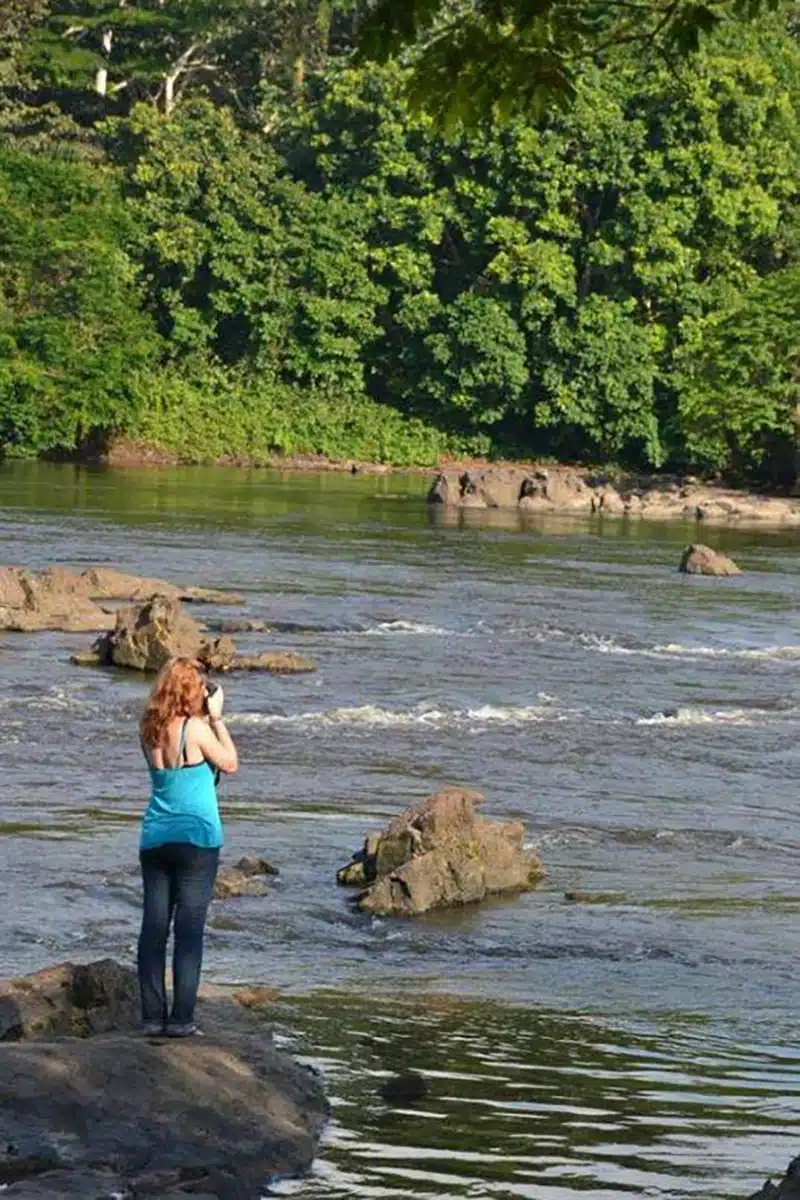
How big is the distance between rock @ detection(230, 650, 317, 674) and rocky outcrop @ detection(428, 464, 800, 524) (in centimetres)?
2895

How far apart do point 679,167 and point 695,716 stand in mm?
45926

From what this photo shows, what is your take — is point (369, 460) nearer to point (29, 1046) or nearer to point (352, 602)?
point (352, 602)

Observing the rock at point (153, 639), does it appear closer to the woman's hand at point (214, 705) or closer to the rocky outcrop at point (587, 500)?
the woman's hand at point (214, 705)

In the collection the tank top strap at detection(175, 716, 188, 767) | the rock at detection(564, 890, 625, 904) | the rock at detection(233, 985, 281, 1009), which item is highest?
the tank top strap at detection(175, 716, 188, 767)

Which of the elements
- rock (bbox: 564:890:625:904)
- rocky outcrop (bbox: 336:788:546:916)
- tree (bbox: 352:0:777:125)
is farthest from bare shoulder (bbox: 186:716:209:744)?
rock (bbox: 564:890:625:904)

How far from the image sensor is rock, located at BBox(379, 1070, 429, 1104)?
1036cm

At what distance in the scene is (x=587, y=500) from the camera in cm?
5809

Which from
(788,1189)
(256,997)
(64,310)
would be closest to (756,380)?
(64,310)

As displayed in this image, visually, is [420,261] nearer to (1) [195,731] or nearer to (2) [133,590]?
(2) [133,590]

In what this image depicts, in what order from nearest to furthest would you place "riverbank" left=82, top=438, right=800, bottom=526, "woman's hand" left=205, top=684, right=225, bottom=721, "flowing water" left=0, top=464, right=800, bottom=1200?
"flowing water" left=0, top=464, right=800, bottom=1200
"woman's hand" left=205, top=684, right=225, bottom=721
"riverbank" left=82, top=438, right=800, bottom=526

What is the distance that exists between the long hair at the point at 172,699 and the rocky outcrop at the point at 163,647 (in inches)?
602

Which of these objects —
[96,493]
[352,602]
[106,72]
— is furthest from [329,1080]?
[106,72]

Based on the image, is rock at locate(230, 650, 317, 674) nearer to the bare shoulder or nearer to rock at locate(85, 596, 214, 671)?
rock at locate(85, 596, 214, 671)

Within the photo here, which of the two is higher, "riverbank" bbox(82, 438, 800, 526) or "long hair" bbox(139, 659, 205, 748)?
"long hair" bbox(139, 659, 205, 748)
